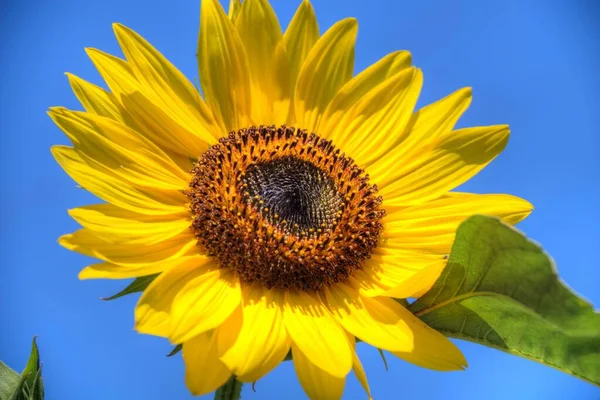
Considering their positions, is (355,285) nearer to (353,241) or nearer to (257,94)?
(353,241)

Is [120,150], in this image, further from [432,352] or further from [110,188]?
[432,352]

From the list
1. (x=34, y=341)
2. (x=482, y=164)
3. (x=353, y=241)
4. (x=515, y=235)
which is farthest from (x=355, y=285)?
(x=34, y=341)

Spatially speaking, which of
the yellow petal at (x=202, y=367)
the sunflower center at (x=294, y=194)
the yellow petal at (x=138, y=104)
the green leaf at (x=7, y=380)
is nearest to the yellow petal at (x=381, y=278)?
the sunflower center at (x=294, y=194)

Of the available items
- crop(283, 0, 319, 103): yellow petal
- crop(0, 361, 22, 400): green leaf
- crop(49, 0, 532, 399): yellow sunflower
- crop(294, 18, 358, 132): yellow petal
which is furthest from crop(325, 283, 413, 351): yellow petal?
crop(0, 361, 22, 400): green leaf

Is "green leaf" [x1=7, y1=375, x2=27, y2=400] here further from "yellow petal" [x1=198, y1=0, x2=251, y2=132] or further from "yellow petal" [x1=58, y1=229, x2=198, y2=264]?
"yellow petal" [x1=198, y1=0, x2=251, y2=132]

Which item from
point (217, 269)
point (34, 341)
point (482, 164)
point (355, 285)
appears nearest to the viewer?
point (34, 341)

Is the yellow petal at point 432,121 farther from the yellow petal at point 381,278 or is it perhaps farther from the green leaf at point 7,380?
the green leaf at point 7,380

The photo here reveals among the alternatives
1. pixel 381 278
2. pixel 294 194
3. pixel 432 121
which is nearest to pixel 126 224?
pixel 294 194
